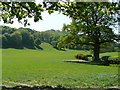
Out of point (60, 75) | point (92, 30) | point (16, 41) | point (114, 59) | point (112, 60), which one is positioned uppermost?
point (92, 30)

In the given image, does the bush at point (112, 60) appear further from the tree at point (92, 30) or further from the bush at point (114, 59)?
the tree at point (92, 30)

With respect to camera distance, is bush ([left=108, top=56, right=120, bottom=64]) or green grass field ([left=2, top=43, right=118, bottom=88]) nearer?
green grass field ([left=2, top=43, right=118, bottom=88])

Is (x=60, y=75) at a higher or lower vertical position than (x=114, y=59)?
higher

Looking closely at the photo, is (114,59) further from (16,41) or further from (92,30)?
(16,41)

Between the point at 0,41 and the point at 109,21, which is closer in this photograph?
the point at 109,21

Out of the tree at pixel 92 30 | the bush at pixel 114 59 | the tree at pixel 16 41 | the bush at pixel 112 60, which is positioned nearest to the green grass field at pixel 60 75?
the bush at pixel 112 60

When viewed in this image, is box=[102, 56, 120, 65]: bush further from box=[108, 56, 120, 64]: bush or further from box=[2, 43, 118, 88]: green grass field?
box=[2, 43, 118, 88]: green grass field

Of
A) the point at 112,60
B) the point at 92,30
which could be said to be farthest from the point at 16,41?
the point at 112,60

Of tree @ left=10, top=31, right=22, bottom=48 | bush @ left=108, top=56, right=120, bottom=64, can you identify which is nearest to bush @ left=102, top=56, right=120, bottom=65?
bush @ left=108, top=56, right=120, bottom=64

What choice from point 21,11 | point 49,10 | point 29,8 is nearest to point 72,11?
point 49,10

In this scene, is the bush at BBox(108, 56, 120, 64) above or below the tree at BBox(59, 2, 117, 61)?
below

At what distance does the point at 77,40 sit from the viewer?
40625mm

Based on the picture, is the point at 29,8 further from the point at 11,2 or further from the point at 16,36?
the point at 16,36

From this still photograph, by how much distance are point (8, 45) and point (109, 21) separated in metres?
96.6
